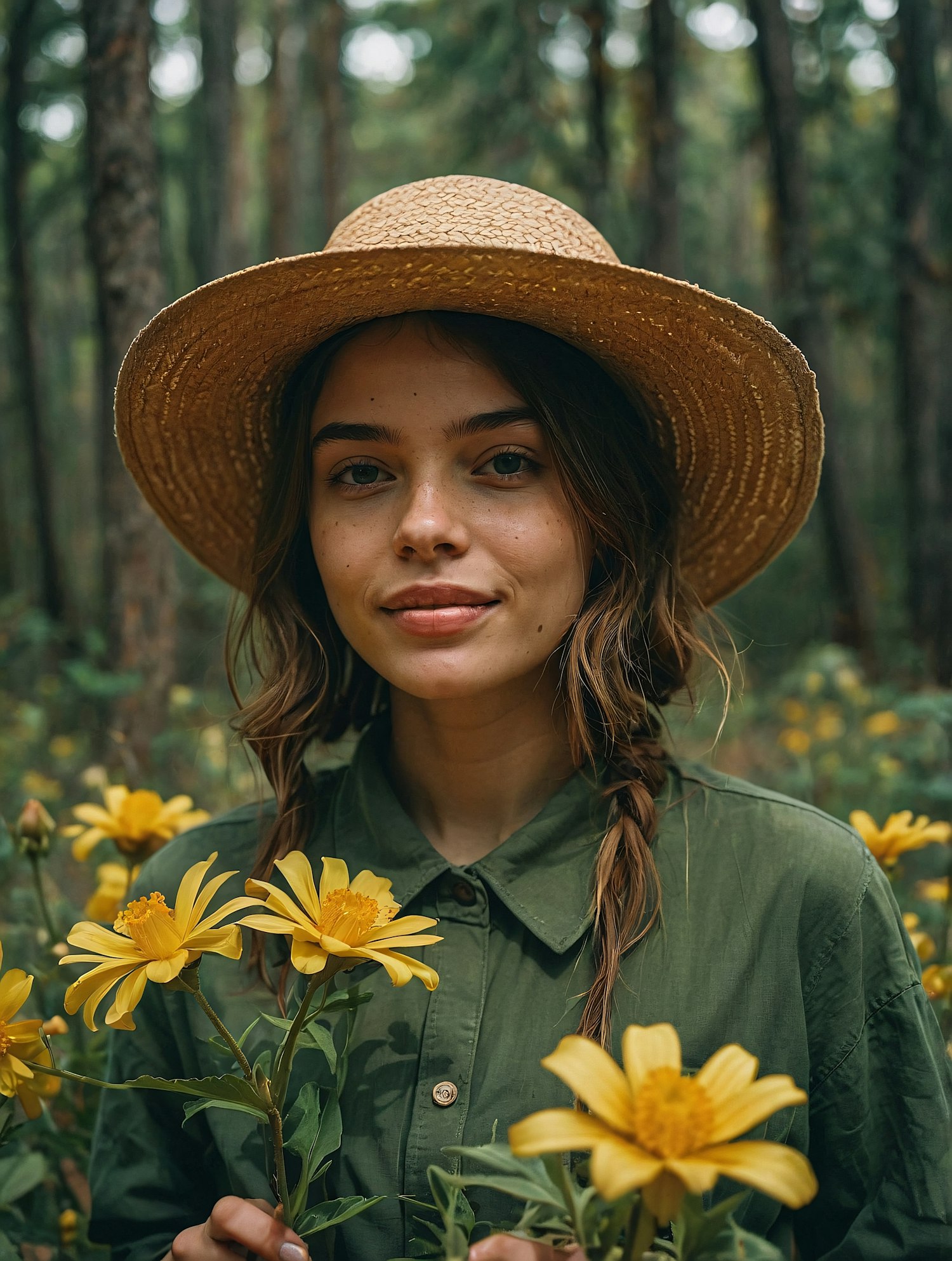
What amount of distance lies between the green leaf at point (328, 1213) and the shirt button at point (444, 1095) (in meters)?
0.17

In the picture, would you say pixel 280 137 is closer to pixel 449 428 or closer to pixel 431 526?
pixel 449 428

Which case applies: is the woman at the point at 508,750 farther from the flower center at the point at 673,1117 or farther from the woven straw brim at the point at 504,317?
the flower center at the point at 673,1117

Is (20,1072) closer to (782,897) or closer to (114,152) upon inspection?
(782,897)

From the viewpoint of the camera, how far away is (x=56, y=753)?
4.97m

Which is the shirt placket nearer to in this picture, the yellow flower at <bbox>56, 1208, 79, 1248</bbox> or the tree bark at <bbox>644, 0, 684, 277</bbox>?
the yellow flower at <bbox>56, 1208, 79, 1248</bbox>

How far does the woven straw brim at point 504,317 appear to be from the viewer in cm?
148

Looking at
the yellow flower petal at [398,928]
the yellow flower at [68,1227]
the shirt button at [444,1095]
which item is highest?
the yellow flower petal at [398,928]

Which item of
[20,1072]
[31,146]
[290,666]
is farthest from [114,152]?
[31,146]

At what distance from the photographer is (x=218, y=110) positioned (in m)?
8.25

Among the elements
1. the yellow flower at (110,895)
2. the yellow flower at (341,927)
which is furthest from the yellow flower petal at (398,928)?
the yellow flower at (110,895)

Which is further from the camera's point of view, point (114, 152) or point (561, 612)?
point (114, 152)

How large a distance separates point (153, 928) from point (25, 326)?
7888mm

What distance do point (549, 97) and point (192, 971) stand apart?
973 centimetres

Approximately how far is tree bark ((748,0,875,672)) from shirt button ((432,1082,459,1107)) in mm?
5412
